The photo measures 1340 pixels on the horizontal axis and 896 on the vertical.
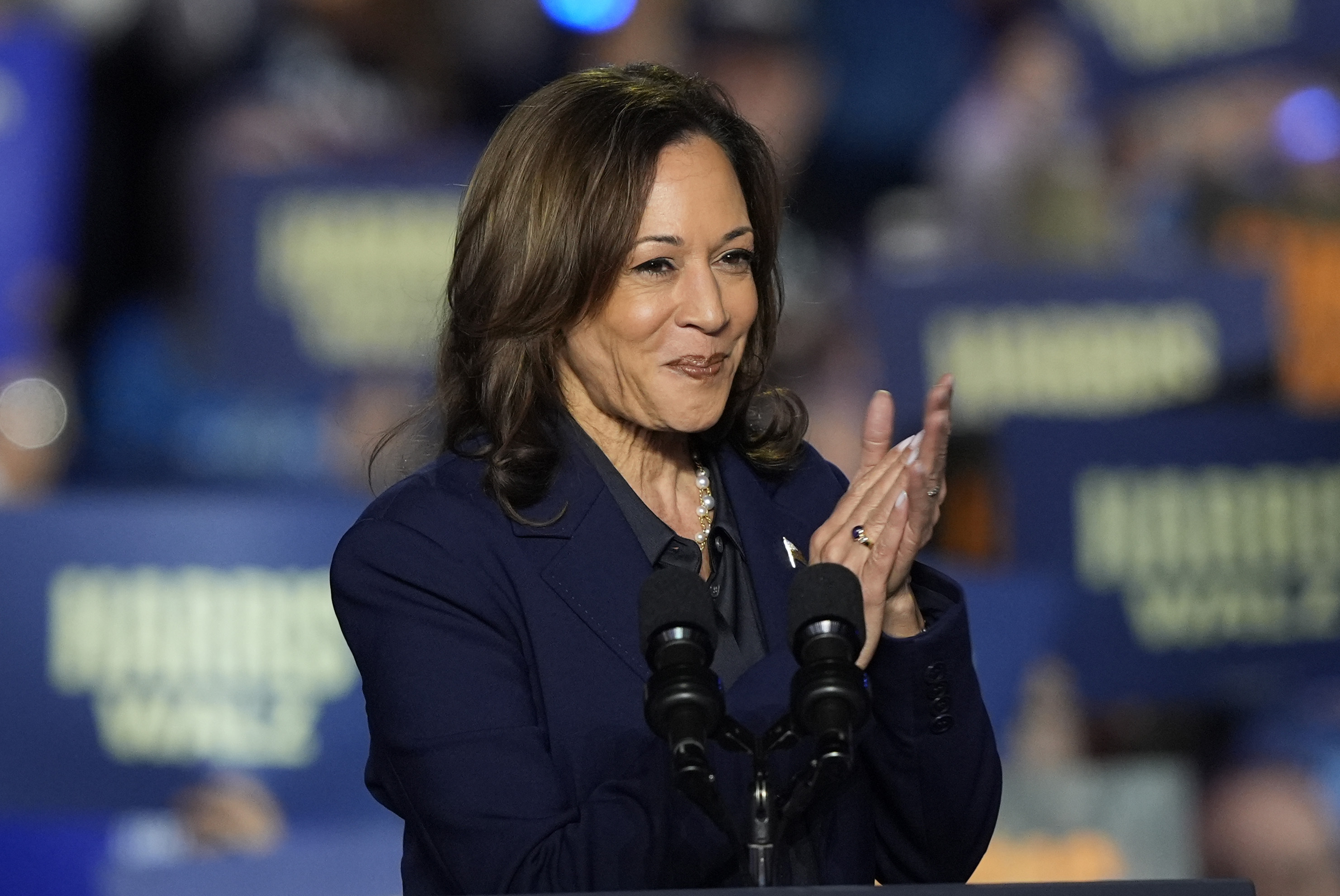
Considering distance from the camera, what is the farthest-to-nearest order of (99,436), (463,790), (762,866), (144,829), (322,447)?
Result: 1. (99,436)
2. (322,447)
3. (144,829)
4. (463,790)
5. (762,866)

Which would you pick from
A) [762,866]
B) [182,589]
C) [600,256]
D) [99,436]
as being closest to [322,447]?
[99,436]

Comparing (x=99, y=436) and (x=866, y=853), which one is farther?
(x=99, y=436)

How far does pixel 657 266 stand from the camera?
2.18 meters

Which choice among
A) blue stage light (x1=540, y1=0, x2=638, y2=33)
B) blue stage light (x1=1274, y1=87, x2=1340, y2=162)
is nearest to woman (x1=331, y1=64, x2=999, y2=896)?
blue stage light (x1=1274, y1=87, x2=1340, y2=162)

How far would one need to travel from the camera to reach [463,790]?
1974 mm

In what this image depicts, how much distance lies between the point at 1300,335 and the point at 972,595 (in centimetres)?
203

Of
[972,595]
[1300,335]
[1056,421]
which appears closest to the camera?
[972,595]

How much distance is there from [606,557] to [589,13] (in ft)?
19.2

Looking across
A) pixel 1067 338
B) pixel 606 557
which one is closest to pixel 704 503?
pixel 606 557

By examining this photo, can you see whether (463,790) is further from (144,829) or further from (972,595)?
(972,595)

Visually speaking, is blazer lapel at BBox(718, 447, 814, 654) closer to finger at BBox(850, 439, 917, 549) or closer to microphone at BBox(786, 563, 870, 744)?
finger at BBox(850, 439, 917, 549)

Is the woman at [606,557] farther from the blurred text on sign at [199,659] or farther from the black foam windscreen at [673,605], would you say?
the blurred text on sign at [199,659]

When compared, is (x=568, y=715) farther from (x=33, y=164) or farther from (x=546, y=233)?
(x=33, y=164)

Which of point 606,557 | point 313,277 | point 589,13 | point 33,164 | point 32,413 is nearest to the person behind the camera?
point 606,557
